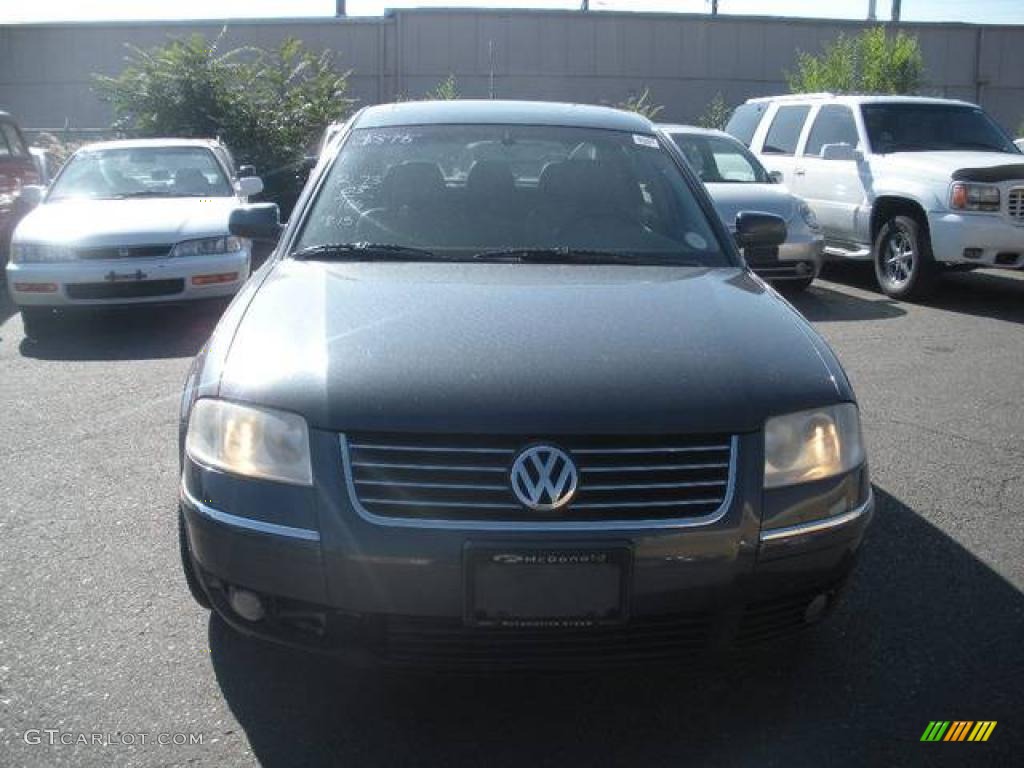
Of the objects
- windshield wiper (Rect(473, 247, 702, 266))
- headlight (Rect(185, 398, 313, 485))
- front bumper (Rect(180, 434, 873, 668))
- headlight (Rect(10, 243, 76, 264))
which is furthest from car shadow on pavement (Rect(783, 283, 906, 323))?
headlight (Rect(185, 398, 313, 485))

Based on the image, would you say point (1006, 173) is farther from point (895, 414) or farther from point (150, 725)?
point (150, 725)

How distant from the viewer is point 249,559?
2809 mm

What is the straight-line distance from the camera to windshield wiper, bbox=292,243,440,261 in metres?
3.93

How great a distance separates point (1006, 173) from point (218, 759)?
8598mm

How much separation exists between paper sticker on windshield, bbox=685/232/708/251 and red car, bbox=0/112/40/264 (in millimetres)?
9387

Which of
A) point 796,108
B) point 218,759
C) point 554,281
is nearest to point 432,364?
point 554,281

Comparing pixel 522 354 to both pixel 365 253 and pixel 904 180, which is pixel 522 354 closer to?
pixel 365 253

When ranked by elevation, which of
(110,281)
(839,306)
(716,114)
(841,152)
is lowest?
(839,306)

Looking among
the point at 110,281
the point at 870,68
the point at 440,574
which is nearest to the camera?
the point at 440,574

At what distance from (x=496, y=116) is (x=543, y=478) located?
7.70 feet

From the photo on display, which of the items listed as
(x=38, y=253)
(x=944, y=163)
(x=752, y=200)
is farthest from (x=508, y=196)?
(x=944, y=163)

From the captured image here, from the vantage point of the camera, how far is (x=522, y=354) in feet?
9.93

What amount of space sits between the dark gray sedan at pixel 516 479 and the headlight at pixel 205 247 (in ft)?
18.0

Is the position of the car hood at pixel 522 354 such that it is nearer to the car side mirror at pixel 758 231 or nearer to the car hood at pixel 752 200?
the car side mirror at pixel 758 231
